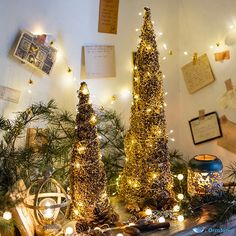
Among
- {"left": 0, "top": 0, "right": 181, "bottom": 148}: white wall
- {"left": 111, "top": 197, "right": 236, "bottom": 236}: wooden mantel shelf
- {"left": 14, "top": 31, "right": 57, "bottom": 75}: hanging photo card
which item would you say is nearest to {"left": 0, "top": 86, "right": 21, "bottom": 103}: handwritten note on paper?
{"left": 0, "top": 0, "right": 181, "bottom": 148}: white wall

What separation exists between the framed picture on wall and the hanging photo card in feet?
2.57

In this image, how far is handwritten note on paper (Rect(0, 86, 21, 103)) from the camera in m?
1.24

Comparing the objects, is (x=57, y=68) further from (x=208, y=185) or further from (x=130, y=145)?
(x=208, y=185)

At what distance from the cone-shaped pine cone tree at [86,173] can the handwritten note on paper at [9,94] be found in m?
0.31

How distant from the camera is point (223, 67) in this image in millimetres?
1493

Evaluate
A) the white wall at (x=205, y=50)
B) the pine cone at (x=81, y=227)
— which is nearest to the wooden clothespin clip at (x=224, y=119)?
the white wall at (x=205, y=50)

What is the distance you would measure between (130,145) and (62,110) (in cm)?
36

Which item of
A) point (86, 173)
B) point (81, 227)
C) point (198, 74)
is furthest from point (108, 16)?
point (81, 227)

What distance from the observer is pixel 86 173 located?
3.67ft

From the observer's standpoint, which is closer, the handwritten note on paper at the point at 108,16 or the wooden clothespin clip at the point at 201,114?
the handwritten note on paper at the point at 108,16

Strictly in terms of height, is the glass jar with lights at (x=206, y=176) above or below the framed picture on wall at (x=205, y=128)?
below

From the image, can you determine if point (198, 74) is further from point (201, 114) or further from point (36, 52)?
point (36, 52)

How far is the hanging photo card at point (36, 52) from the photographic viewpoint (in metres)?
1.24

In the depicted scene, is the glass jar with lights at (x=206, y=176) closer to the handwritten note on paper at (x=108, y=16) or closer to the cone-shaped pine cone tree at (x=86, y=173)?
the cone-shaped pine cone tree at (x=86, y=173)
